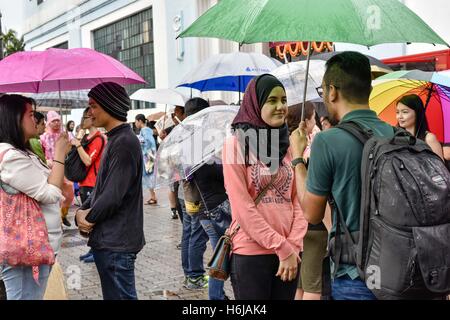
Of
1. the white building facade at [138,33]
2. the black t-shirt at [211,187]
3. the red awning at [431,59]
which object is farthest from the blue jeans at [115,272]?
the white building facade at [138,33]

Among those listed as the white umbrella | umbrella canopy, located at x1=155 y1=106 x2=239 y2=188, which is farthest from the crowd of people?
the white umbrella

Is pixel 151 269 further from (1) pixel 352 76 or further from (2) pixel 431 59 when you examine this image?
(2) pixel 431 59

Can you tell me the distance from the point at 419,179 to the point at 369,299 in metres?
0.61

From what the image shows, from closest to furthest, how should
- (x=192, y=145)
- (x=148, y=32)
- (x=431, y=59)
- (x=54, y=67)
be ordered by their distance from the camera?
(x=54, y=67) < (x=192, y=145) < (x=431, y=59) < (x=148, y=32)

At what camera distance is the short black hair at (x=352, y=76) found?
2.46 m

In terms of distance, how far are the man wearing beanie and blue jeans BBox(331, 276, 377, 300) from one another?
4.85 ft

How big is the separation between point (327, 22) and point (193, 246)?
3.22m

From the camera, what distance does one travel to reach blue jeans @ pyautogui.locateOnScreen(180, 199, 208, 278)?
5312 mm

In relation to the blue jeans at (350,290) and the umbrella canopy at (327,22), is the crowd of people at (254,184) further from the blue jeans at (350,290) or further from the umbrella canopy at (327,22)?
the umbrella canopy at (327,22)

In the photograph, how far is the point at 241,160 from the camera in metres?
2.99

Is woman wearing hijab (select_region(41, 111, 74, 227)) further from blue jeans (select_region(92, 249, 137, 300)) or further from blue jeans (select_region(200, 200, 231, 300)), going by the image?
blue jeans (select_region(92, 249, 137, 300))

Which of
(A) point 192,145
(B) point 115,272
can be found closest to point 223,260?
(B) point 115,272

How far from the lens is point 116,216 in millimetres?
3367

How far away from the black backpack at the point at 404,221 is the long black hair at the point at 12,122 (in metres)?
2.15
